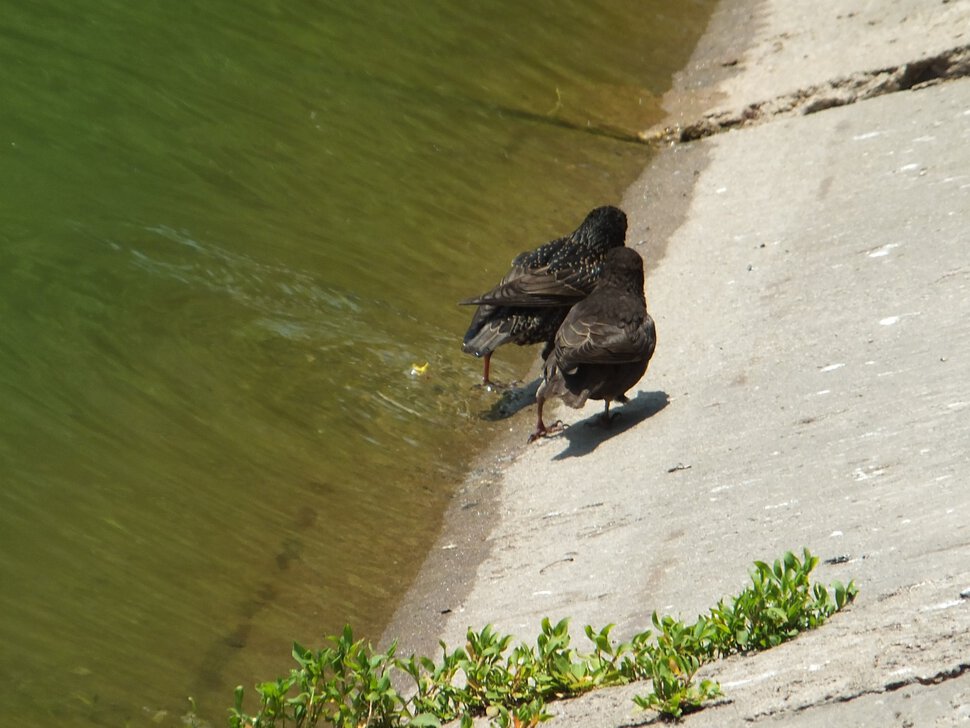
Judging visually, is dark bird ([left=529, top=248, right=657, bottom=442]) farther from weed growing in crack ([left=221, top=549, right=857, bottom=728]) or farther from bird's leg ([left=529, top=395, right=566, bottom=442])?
weed growing in crack ([left=221, top=549, right=857, bottom=728])

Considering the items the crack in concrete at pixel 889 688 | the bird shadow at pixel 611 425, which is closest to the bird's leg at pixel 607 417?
the bird shadow at pixel 611 425

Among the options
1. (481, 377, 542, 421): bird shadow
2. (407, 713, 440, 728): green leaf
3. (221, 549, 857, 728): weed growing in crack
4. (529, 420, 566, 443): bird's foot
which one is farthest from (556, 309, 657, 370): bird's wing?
(407, 713, 440, 728): green leaf

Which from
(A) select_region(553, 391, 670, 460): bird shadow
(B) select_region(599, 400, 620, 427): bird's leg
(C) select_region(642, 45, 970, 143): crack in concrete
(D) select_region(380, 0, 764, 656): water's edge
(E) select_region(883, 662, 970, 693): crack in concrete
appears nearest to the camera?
(E) select_region(883, 662, 970, 693): crack in concrete

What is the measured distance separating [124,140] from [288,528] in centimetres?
502

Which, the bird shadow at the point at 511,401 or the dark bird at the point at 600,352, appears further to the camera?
the bird shadow at the point at 511,401

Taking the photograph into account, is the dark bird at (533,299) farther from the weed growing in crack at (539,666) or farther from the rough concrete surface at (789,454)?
the weed growing in crack at (539,666)

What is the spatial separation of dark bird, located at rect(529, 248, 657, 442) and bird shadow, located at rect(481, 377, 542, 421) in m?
0.76

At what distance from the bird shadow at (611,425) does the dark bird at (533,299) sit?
67cm

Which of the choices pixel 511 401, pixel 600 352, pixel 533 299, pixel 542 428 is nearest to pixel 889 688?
pixel 600 352

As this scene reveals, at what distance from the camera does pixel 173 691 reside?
22.3 ft

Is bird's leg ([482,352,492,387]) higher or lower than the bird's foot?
higher

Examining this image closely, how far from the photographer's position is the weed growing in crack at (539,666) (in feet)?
16.7

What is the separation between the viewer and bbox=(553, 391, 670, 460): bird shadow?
8672mm

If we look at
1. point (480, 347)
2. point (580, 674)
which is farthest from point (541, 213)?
point (580, 674)
